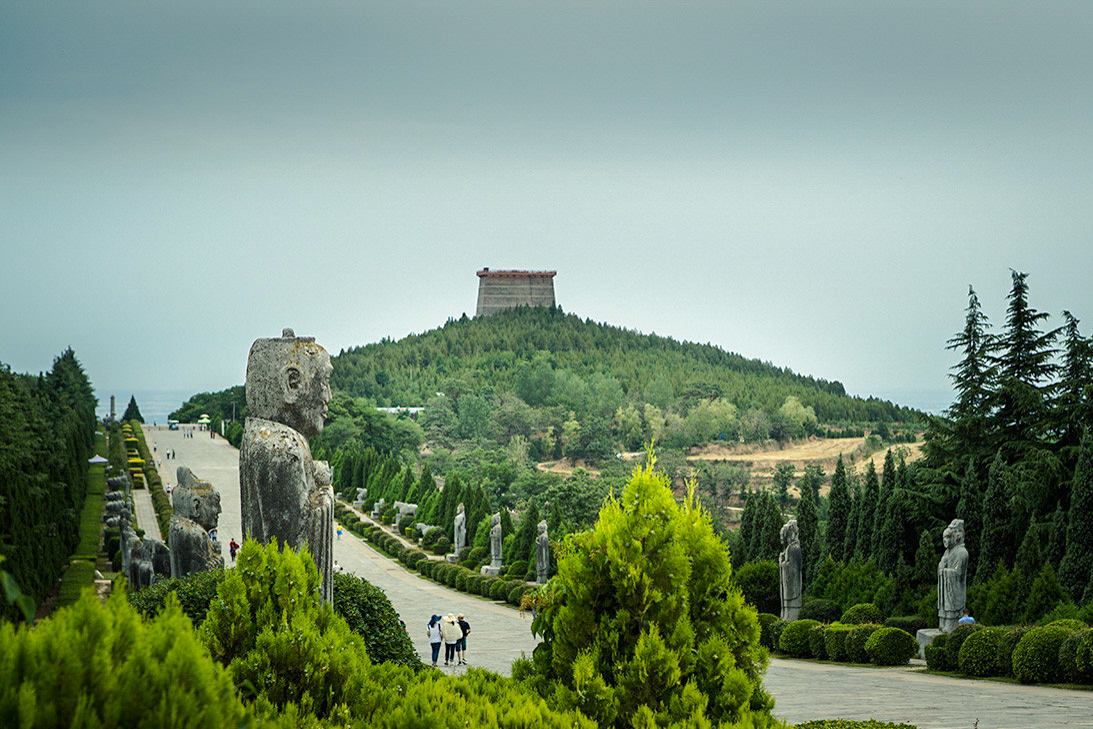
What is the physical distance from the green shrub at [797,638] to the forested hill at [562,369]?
6885 cm

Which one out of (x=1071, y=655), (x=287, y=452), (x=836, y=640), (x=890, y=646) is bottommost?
(x=836, y=640)

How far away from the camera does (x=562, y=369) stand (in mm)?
104500

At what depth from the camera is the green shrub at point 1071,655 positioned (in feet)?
45.7

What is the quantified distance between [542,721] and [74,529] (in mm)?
28822

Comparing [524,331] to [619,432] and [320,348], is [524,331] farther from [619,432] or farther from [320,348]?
[320,348]

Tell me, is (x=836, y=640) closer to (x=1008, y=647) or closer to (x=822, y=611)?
(x=1008, y=647)

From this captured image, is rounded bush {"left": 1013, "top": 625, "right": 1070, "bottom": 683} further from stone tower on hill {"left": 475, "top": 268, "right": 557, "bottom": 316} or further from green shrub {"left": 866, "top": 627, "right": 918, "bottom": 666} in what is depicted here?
stone tower on hill {"left": 475, "top": 268, "right": 557, "bottom": 316}

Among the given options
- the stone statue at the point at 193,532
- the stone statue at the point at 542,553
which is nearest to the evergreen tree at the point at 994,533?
the stone statue at the point at 542,553

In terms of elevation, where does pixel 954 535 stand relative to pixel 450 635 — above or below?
above

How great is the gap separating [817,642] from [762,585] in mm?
4828

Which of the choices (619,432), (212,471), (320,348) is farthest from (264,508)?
(619,432)

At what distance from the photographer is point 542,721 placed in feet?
17.4

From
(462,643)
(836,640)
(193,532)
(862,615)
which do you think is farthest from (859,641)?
(193,532)

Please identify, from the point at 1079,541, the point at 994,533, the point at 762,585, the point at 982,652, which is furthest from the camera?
the point at 762,585
